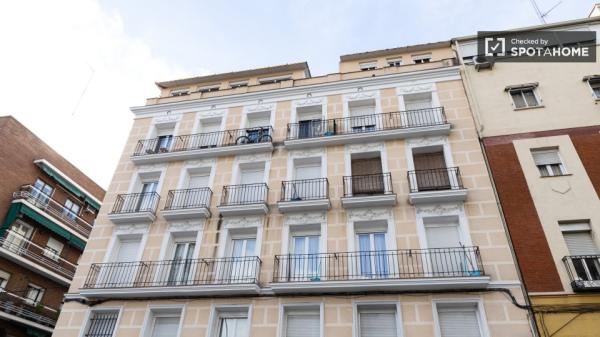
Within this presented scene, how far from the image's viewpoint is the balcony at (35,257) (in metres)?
19.4

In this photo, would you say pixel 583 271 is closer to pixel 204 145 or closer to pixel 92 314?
pixel 204 145

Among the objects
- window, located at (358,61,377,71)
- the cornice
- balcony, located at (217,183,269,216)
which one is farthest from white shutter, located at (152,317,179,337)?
window, located at (358,61,377,71)

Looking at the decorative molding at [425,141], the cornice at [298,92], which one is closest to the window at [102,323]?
the cornice at [298,92]

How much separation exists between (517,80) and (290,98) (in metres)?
9.93

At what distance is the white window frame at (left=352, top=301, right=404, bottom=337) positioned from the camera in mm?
10578

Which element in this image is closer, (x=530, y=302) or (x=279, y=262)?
(x=530, y=302)

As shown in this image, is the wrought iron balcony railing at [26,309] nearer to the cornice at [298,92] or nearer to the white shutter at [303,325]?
the cornice at [298,92]

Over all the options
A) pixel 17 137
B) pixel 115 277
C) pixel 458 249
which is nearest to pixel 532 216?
pixel 458 249

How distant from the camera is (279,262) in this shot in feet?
41.2

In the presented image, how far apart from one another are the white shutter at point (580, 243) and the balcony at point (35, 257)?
982 inches

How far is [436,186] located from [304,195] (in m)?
4.97

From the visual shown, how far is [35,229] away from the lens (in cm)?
2170

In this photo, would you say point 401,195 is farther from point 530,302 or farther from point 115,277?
point 115,277

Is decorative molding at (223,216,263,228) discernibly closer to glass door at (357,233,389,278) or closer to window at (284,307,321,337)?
window at (284,307,321,337)
